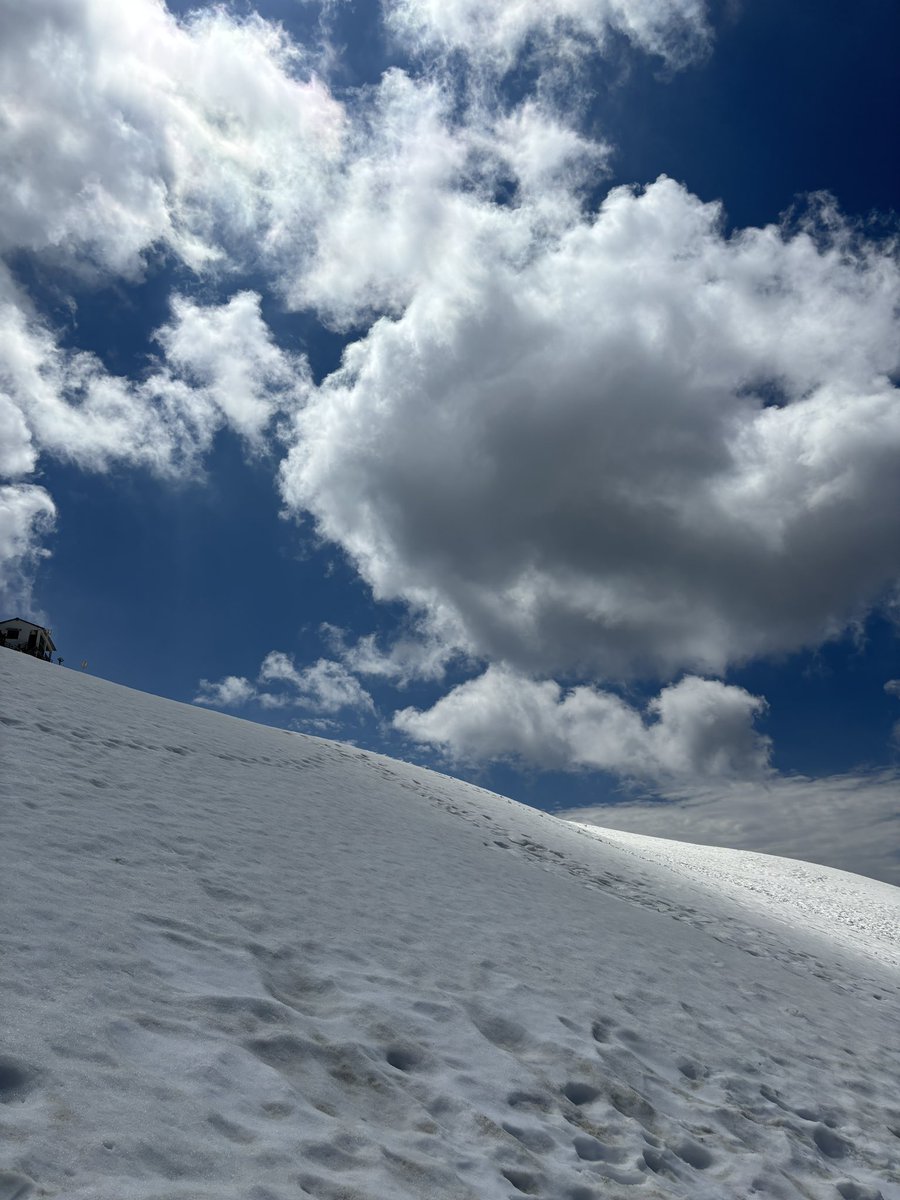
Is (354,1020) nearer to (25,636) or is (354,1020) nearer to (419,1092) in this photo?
(419,1092)

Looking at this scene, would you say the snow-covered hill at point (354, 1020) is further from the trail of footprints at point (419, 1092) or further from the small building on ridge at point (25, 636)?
the small building on ridge at point (25, 636)

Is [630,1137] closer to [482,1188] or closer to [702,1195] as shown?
[702,1195]

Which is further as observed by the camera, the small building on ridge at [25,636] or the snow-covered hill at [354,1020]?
the small building on ridge at [25,636]

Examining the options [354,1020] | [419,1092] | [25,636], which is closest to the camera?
[419,1092]

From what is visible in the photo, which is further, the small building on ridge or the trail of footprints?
the small building on ridge

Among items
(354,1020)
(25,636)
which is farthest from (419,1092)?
(25,636)

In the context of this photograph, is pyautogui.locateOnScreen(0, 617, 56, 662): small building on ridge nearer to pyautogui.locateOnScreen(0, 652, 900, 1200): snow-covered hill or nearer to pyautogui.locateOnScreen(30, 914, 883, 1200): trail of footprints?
pyautogui.locateOnScreen(0, 652, 900, 1200): snow-covered hill

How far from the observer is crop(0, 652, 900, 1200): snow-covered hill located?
4645 mm

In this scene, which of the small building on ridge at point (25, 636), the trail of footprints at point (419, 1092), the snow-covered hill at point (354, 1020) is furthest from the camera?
the small building on ridge at point (25, 636)

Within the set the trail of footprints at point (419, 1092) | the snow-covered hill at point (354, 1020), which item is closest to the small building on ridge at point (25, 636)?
the snow-covered hill at point (354, 1020)

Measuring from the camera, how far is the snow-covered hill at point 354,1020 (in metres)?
4.64

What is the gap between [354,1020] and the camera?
6742 mm

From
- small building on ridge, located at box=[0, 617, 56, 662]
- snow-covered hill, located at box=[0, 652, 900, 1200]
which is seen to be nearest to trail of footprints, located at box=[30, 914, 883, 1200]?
snow-covered hill, located at box=[0, 652, 900, 1200]

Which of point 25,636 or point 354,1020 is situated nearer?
point 354,1020
